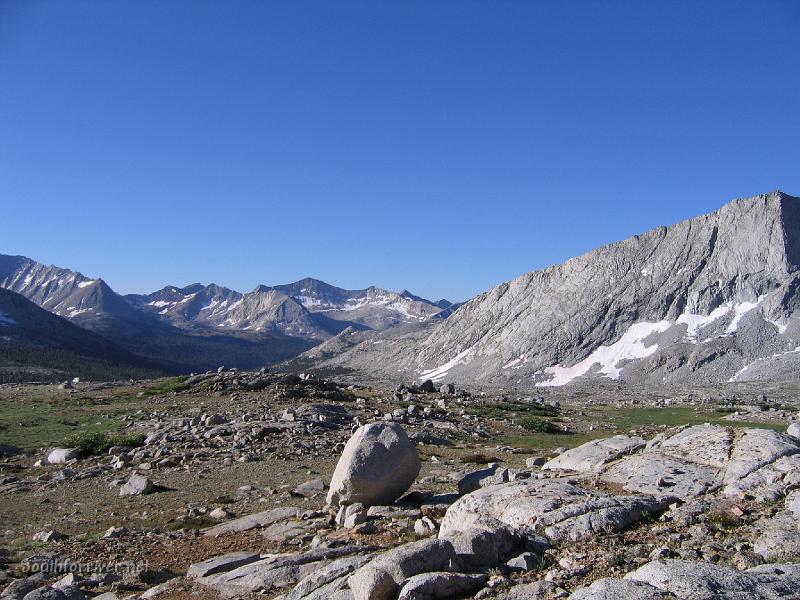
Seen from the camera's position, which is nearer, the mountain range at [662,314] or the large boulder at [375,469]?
the large boulder at [375,469]

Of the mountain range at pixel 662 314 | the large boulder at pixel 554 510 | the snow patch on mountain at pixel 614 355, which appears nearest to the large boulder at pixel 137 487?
the large boulder at pixel 554 510

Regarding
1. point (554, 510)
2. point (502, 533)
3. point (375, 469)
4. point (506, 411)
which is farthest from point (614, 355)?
point (502, 533)

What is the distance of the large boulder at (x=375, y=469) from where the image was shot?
15.2 metres

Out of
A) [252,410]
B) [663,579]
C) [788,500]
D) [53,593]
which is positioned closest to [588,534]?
[663,579]

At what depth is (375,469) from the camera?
15.3 meters

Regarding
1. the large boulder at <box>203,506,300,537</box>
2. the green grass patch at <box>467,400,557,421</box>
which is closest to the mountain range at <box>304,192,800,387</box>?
the green grass patch at <box>467,400,557,421</box>

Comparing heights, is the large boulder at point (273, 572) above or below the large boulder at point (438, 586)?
below

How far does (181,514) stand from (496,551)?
11.0m

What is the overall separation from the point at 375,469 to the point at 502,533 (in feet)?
18.6

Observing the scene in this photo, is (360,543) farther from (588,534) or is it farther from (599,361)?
(599,361)

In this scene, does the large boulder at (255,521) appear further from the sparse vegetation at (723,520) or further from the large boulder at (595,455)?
the sparse vegetation at (723,520)

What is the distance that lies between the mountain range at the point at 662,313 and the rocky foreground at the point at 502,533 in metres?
90.3

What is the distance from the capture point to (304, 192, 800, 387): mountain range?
9844 centimetres

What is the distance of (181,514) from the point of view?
54.9 feet
